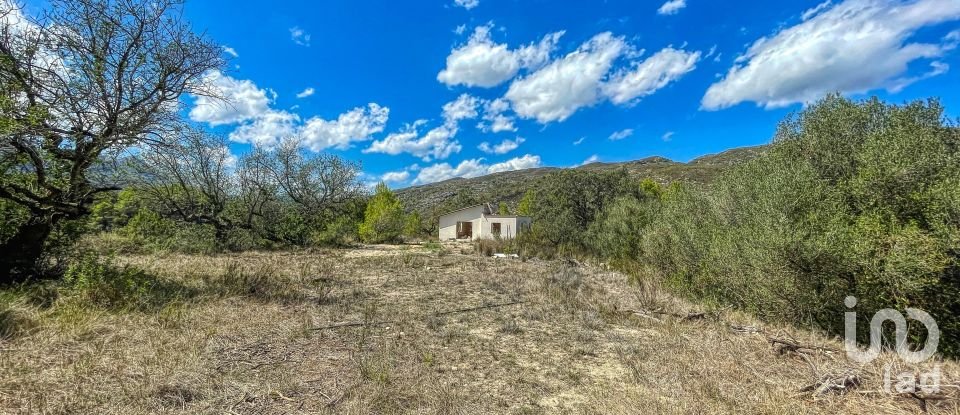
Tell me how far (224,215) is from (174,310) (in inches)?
529

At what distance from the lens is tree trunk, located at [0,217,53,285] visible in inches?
230

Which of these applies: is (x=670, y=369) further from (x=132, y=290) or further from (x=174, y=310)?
(x=132, y=290)

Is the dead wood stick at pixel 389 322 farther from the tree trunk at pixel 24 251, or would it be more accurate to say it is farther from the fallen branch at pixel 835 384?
the tree trunk at pixel 24 251

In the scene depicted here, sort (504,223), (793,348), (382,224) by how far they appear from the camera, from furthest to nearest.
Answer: (504,223)
(382,224)
(793,348)

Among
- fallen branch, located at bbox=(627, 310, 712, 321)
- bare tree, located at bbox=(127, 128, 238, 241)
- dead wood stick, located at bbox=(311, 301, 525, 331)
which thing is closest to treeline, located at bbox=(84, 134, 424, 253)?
bare tree, located at bbox=(127, 128, 238, 241)

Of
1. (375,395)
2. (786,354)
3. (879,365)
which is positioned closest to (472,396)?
(375,395)

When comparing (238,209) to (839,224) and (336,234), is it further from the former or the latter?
(839,224)

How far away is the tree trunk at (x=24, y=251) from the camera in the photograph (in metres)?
5.85

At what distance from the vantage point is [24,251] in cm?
604

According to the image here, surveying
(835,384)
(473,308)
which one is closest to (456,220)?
(473,308)

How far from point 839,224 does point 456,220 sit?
92.5ft

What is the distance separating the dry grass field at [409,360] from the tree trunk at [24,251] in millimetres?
1709

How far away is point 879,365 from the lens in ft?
11.6

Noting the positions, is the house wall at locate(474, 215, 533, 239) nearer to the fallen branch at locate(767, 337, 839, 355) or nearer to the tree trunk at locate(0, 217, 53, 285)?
the fallen branch at locate(767, 337, 839, 355)
